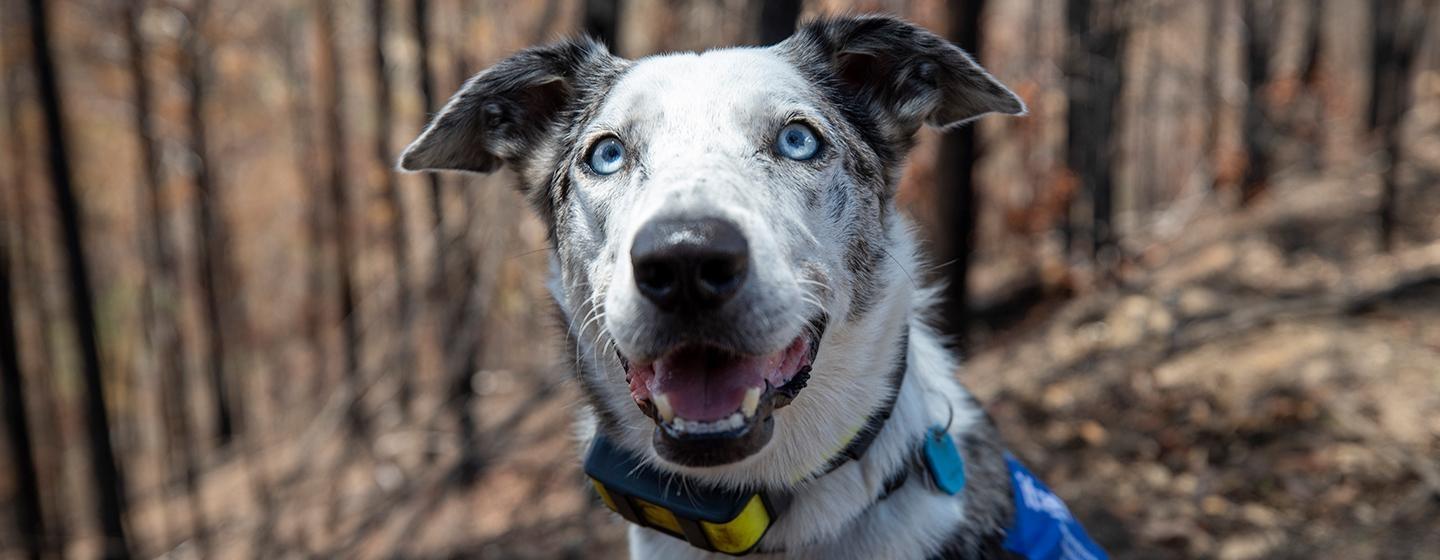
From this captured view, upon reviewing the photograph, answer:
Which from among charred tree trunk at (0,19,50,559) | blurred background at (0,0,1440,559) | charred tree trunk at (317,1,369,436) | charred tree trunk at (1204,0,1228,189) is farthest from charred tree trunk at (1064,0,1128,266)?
charred tree trunk at (0,19,50,559)

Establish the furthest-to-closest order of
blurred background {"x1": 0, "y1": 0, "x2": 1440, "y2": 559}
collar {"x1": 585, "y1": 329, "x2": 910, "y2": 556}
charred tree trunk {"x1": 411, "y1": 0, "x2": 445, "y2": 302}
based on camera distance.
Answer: charred tree trunk {"x1": 411, "y1": 0, "x2": 445, "y2": 302} < blurred background {"x1": 0, "y1": 0, "x2": 1440, "y2": 559} < collar {"x1": 585, "y1": 329, "x2": 910, "y2": 556}

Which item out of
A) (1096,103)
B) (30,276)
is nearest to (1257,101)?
(1096,103)

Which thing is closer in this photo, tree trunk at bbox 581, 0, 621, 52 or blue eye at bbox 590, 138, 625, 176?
blue eye at bbox 590, 138, 625, 176

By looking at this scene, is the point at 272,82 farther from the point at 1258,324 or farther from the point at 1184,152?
the point at 1184,152

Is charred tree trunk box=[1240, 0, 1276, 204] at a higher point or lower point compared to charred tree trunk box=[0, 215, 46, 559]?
higher

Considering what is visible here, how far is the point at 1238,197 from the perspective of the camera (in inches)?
465

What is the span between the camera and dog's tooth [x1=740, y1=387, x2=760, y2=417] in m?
2.32

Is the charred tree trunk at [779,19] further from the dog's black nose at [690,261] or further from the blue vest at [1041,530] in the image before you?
the dog's black nose at [690,261]

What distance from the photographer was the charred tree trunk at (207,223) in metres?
14.3

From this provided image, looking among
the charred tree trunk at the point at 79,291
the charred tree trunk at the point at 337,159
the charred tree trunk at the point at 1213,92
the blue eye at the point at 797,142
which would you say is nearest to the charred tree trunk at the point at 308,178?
the charred tree trunk at the point at 337,159

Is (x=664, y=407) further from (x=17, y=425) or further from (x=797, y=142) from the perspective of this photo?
(x=17, y=425)

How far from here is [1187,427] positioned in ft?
20.1

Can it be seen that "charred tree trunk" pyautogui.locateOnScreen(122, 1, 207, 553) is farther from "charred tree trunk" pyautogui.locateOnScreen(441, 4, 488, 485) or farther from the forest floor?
"charred tree trunk" pyautogui.locateOnScreen(441, 4, 488, 485)

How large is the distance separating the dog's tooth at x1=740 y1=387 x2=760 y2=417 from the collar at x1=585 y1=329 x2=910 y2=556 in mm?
355
